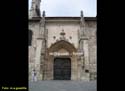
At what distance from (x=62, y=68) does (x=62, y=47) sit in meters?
1.99

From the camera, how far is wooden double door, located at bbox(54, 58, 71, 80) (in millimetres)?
27609

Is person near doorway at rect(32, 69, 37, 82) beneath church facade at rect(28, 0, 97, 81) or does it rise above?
beneath

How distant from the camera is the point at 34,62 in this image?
27.5m

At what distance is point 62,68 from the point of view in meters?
28.0

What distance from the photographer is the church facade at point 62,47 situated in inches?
1072

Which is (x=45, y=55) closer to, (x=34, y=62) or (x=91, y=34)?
(x=34, y=62)

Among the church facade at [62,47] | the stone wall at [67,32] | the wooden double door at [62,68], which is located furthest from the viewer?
the stone wall at [67,32]
